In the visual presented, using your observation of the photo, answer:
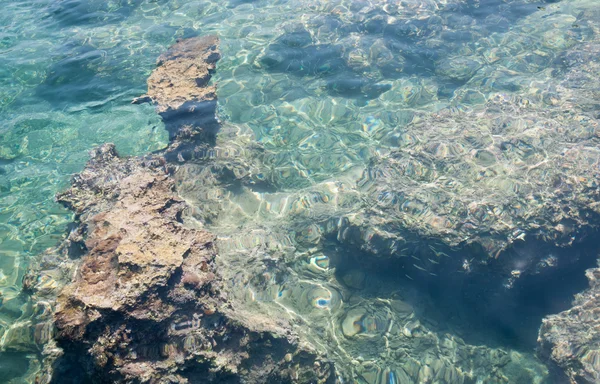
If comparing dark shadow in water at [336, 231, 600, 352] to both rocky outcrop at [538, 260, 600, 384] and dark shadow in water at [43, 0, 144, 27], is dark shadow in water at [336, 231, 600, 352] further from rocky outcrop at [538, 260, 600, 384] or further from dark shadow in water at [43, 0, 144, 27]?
dark shadow in water at [43, 0, 144, 27]

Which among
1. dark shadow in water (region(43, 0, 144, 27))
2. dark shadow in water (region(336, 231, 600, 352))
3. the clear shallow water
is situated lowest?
dark shadow in water (region(336, 231, 600, 352))

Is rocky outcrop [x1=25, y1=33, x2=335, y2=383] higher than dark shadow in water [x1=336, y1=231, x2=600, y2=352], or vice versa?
rocky outcrop [x1=25, y1=33, x2=335, y2=383]

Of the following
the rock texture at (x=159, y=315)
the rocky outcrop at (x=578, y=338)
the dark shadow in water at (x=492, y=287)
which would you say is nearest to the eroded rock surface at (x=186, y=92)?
the rock texture at (x=159, y=315)

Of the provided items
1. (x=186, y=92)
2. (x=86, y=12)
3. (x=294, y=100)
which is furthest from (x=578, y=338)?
(x=86, y=12)

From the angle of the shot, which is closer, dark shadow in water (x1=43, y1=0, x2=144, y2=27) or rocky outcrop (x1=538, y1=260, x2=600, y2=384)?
rocky outcrop (x1=538, y1=260, x2=600, y2=384)

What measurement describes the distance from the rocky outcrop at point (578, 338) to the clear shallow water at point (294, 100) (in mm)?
504

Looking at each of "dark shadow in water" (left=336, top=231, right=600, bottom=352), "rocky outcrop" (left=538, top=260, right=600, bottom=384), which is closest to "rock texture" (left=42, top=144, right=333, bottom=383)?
"dark shadow in water" (left=336, top=231, right=600, bottom=352)

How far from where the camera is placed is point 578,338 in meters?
4.50

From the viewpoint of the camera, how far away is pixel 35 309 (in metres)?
4.41

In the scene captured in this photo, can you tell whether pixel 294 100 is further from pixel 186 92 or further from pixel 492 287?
pixel 492 287

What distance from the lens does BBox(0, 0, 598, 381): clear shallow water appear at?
17.0 feet

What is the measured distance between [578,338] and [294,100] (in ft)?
19.5

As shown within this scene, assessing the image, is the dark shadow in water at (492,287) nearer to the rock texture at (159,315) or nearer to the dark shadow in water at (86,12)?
the rock texture at (159,315)

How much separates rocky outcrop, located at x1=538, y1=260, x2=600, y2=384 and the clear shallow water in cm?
50
